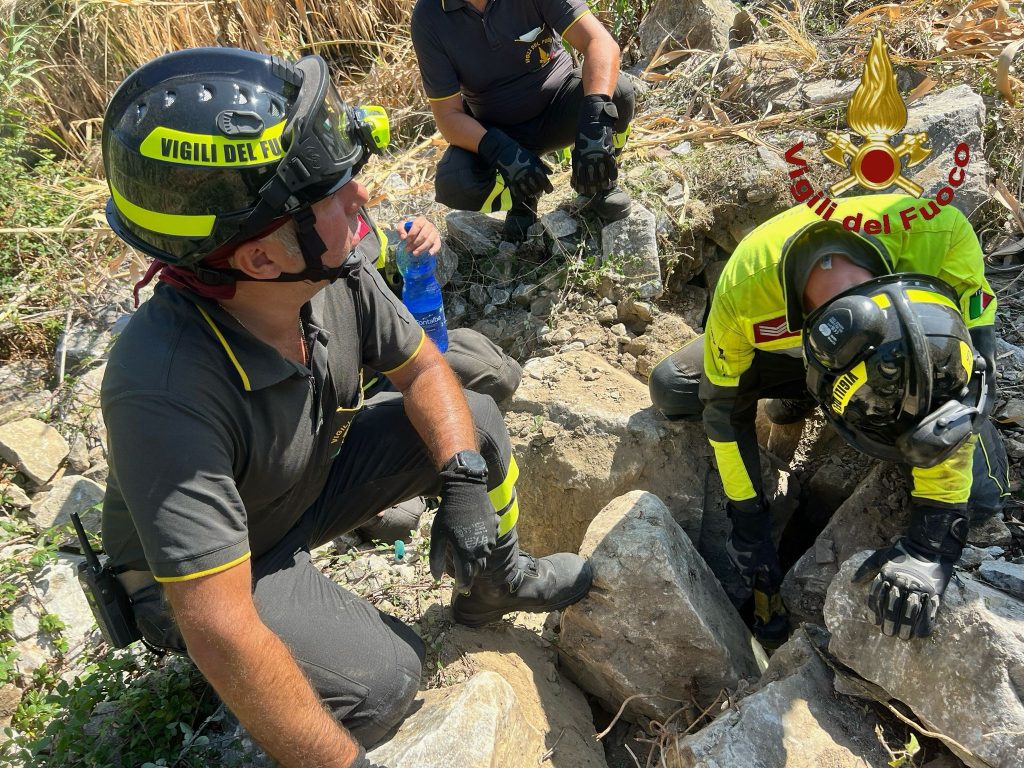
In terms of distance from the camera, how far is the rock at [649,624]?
8.58 ft

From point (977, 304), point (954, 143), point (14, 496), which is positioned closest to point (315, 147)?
point (977, 304)

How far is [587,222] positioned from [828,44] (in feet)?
6.71

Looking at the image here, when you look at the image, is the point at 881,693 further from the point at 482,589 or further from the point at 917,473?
the point at 482,589

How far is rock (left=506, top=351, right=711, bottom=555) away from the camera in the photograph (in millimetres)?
3367

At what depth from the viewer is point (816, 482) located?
3344mm

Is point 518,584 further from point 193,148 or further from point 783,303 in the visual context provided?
point 193,148

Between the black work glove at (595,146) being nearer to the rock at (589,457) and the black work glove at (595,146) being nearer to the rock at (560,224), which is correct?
the rock at (560,224)

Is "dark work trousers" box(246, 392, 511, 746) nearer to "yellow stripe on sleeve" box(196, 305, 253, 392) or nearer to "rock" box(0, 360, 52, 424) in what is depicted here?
"yellow stripe on sleeve" box(196, 305, 253, 392)

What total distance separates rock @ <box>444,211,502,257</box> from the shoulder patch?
205cm

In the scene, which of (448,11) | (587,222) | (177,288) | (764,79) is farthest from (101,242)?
(764,79)

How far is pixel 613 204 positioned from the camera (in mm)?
4098

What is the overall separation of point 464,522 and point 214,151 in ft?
Result: 3.82

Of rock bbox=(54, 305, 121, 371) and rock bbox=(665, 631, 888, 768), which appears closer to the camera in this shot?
rock bbox=(665, 631, 888, 768)

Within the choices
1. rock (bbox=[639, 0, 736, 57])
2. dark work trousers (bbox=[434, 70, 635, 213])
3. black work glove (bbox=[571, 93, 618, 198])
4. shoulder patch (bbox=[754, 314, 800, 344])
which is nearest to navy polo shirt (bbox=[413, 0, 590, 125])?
dark work trousers (bbox=[434, 70, 635, 213])
